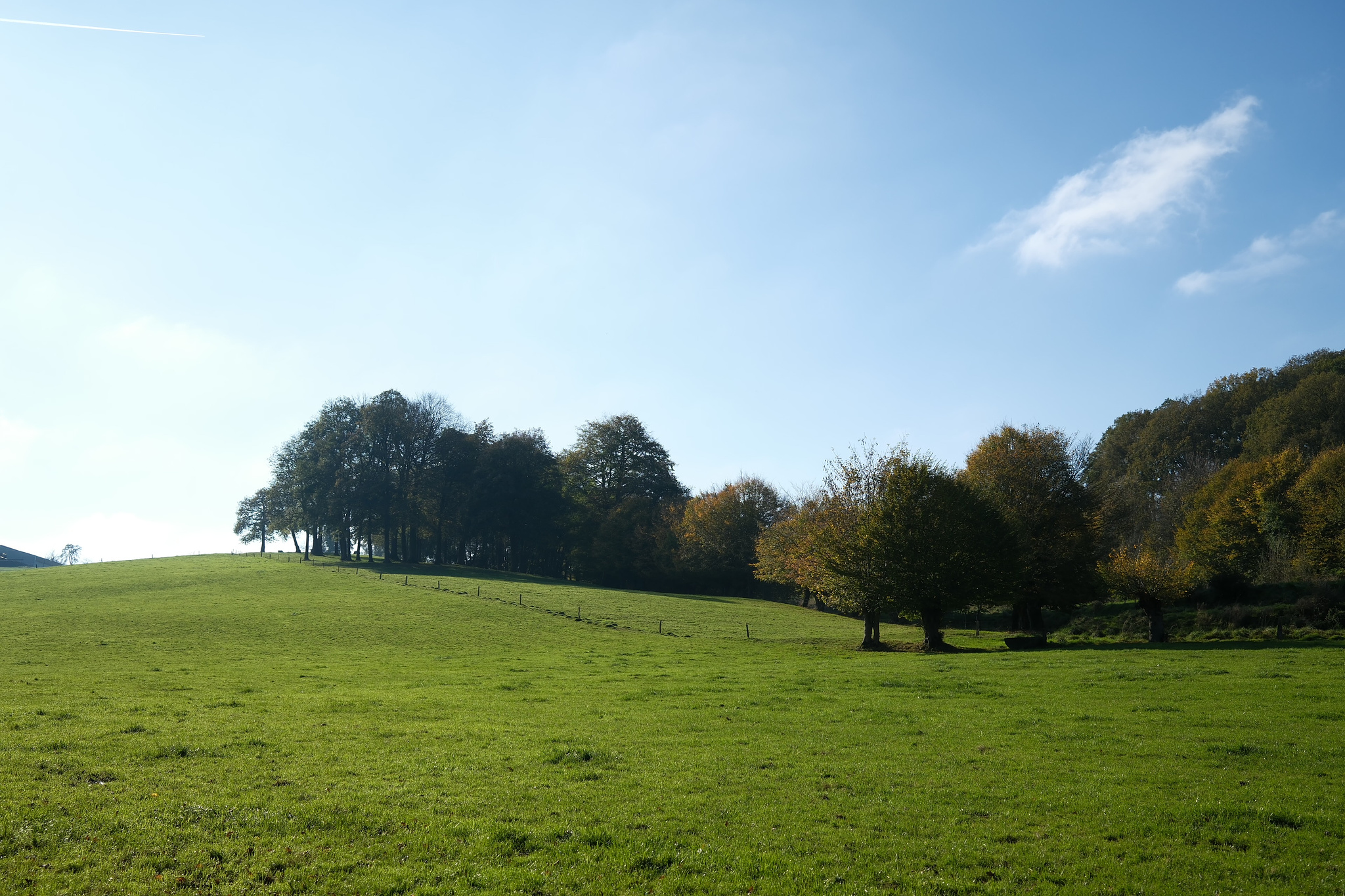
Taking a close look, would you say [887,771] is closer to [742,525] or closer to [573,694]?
[573,694]

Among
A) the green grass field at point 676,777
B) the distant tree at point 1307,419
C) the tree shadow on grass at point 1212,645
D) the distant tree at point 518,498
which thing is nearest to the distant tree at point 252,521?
the distant tree at point 518,498

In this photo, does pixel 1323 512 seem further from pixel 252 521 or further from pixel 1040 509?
pixel 252 521

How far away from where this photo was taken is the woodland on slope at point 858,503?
47.0 meters

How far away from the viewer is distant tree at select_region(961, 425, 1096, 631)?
1933 inches

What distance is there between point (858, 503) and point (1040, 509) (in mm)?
16225

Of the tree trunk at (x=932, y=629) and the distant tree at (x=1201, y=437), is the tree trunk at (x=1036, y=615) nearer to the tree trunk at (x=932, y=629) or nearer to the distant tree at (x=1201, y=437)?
the tree trunk at (x=932, y=629)

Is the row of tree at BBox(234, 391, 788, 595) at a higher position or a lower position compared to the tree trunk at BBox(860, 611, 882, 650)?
higher

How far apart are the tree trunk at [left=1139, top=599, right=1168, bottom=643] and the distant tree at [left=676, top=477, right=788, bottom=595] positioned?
48085 mm

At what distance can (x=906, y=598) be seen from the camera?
135 feet

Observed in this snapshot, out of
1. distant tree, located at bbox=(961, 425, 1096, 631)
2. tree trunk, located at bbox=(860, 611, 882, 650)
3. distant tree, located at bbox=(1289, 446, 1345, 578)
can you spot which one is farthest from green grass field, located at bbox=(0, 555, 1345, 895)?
distant tree, located at bbox=(1289, 446, 1345, 578)

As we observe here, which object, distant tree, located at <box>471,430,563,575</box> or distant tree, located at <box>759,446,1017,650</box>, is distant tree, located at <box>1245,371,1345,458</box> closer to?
distant tree, located at <box>759,446,1017,650</box>

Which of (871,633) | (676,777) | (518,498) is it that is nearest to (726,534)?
(518,498)

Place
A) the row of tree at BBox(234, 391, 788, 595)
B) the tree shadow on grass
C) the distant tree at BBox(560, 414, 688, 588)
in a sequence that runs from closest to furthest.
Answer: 1. the tree shadow on grass
2. the row of tree at BBox(234, 391, 788, 595)
3. the distant tree at BBox(560, 414, 688, 588)

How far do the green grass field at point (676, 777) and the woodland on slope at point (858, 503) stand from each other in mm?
16695
